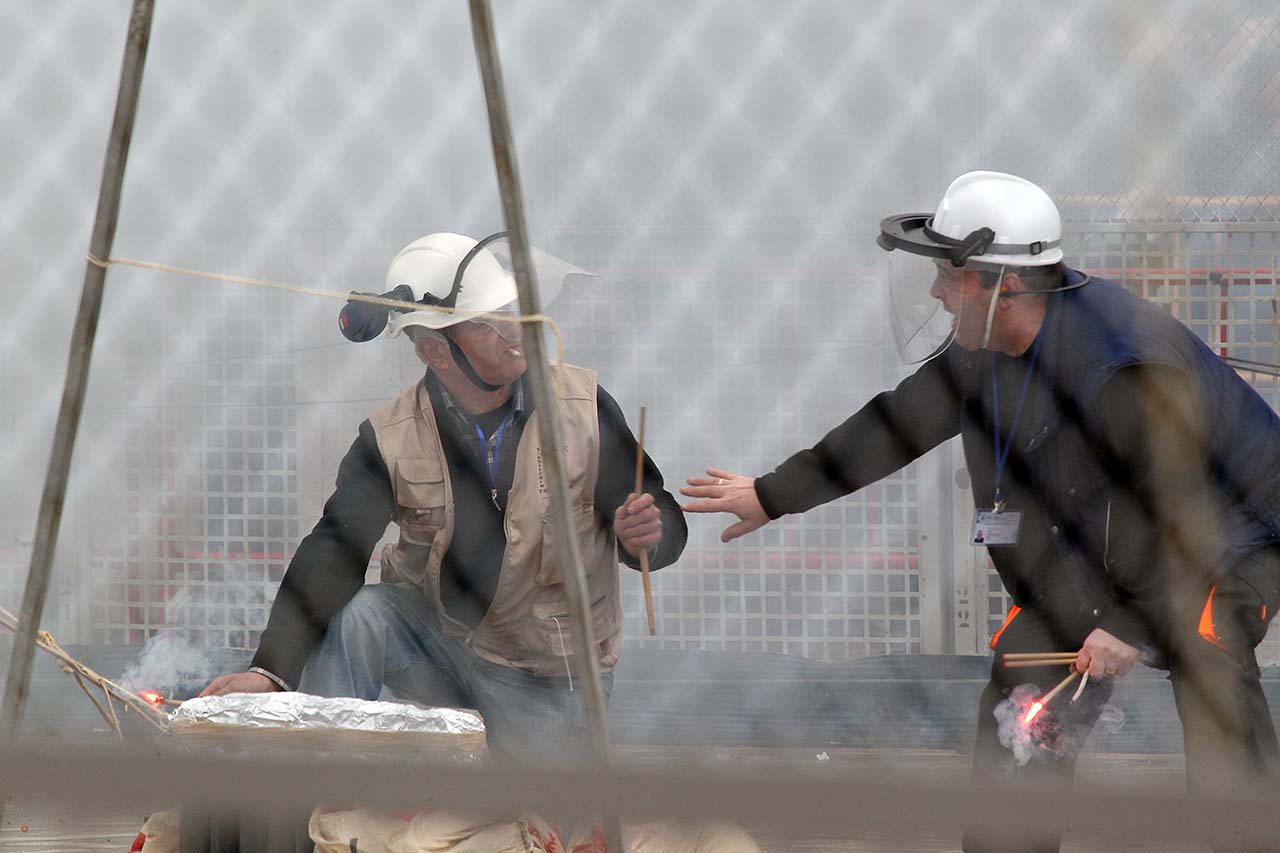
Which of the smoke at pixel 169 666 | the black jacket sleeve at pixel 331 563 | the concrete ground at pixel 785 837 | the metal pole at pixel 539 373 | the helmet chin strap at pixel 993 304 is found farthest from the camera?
the smoke at pixel 169 666

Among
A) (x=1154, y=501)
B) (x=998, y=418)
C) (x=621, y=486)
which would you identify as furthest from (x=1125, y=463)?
(x=621, y=486)

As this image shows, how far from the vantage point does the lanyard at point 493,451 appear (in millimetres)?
1924

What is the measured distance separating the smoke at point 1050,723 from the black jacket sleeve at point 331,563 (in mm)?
900

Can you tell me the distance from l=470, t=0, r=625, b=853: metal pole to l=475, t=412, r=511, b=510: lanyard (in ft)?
2.24

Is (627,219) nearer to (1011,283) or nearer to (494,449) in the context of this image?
(494,449)

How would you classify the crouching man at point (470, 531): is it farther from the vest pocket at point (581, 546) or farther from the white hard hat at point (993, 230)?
the white hard hat at point (993, 230)

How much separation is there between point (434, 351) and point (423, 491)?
0.19 metres

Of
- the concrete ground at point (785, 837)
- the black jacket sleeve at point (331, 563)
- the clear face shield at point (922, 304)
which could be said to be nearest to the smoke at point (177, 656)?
the concrete ground at point (785, 837)

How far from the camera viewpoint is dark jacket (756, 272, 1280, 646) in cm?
166

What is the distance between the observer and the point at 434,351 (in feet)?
6.35

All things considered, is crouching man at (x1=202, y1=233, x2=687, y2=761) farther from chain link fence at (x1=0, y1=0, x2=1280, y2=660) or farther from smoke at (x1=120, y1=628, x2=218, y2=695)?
smoke at (x1=120, y1=628, x2=218, y2=695)

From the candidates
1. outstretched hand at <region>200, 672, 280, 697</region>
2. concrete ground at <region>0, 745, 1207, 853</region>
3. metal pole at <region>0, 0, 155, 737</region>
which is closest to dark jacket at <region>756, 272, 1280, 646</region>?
concrete ground at <region>0, 745, 1207, 853</region>

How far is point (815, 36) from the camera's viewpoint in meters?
2.18

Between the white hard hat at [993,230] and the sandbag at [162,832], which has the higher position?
the white hard hat at [993,230]
